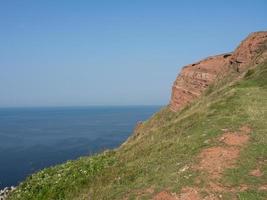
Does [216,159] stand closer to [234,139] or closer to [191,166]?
[191,166]

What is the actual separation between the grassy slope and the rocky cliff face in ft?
53.7

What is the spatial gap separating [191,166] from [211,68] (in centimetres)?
3727

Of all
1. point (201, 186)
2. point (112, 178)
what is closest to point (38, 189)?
point (112, 178)

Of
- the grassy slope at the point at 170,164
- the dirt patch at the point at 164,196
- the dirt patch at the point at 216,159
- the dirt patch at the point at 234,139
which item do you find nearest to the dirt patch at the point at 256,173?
the grassy slope at the point at 170,164

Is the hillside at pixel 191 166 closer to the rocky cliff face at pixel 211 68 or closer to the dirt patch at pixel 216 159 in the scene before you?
the dirt patch at pixel 216 159

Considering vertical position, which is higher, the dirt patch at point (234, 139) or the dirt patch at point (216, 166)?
the dirt patch at point (234, 139)

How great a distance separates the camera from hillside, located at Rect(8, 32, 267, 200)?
47.5ft

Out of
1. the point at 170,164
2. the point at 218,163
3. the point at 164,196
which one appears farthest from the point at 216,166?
the point at 164,196

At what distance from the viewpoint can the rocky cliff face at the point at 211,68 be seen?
4368 cm

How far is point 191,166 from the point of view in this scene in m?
16.4

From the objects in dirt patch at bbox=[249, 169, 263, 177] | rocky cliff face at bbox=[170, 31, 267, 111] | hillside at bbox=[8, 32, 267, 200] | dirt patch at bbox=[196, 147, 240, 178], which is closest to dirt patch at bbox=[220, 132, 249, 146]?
hillside at bbox=[8, 32, 267, 200]

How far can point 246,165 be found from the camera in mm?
15727

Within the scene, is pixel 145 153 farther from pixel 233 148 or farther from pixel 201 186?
pixel 201 186

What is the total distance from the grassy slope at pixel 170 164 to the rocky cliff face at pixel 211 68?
1636 centimetres
